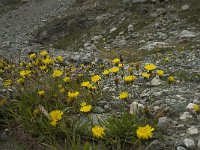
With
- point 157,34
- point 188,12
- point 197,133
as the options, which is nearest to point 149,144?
point 197,133

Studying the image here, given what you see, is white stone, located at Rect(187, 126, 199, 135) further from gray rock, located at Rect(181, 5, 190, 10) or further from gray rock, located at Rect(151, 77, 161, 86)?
gray rock, located at Rect(181, 5, 190, 10)

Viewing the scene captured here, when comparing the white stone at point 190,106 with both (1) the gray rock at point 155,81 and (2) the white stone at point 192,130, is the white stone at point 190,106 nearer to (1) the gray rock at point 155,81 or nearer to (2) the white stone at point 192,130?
(2) the white stone at point 192,130

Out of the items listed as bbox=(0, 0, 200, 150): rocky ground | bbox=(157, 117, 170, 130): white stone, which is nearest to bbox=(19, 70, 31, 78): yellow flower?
bbox=(0, 0, 200, 150): rocky ground

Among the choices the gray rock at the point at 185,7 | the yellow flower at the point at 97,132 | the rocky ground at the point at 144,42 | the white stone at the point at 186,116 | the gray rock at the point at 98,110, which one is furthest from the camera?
the gray rock at the point at 185,7

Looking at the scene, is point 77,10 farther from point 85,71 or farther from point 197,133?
point 197,133

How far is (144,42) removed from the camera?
32.7ft

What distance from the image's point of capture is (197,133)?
13.8ft

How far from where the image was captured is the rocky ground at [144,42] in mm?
4684

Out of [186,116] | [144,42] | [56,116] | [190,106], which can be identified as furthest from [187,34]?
[56,116]

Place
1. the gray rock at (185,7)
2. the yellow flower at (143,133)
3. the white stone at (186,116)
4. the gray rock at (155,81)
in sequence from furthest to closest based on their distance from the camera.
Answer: the gray rock at (185,7) < the gray rock at (155,81) < the white stone at (186,116) < the yellow flower at (143,133)

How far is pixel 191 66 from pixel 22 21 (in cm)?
1161

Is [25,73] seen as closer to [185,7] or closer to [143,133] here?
[143,133]

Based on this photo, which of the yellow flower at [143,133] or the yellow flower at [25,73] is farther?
the yellow flower at [25,73]

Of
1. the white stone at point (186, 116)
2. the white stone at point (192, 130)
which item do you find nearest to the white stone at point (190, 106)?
the white stone at point (186, 116)
